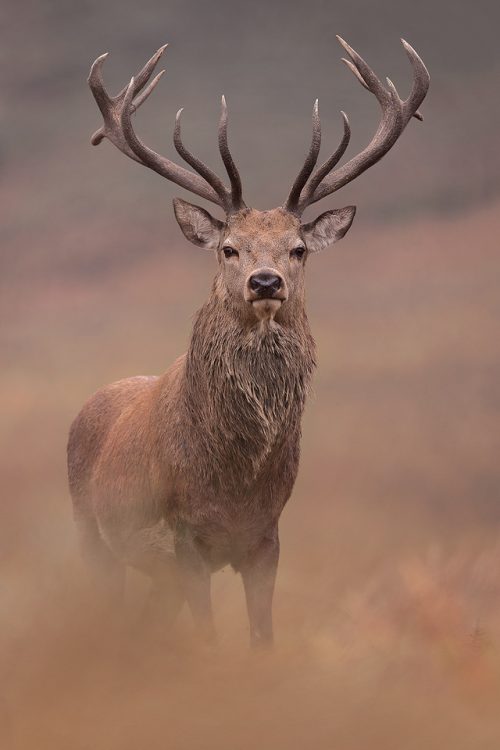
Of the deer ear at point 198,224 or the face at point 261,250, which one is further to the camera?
the deer ear at point 198,224

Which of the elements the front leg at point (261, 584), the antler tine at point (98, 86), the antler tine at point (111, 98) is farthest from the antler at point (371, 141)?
the front leg at point (261, 584)

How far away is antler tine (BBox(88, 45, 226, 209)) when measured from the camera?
7.99 m

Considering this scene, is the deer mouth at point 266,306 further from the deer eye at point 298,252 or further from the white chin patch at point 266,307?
the deer eye at point 298,252

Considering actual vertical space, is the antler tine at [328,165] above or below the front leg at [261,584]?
above

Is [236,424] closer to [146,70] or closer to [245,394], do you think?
[245,394]

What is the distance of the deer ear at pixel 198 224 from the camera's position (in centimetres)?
787

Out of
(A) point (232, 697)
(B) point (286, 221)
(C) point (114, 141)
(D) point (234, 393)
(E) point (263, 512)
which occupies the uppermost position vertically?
(C) point (114, 141)

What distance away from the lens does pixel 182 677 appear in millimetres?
6902

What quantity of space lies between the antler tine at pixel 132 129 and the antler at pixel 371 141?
574mm

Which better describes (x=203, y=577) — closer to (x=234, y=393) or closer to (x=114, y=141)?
(x=234, y=393)

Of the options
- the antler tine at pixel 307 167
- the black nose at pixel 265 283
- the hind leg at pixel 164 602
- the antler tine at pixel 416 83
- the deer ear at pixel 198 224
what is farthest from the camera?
the antler tine at pixel 416 83

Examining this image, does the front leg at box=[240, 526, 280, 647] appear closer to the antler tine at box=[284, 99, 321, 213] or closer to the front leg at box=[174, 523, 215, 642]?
the front leg at box=[174, 523, 215, 642]

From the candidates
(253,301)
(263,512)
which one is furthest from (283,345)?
(263,512)

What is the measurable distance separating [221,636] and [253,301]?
2204 millimetres
